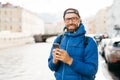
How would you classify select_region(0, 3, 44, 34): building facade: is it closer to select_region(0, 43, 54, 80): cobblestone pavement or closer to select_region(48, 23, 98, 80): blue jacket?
select_region(0, 43, 54, 80): cobblestone pavement

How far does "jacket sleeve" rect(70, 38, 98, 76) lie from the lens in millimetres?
3836

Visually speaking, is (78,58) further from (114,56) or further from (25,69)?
(25,69)

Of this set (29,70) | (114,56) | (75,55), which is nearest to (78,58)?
(75,55)

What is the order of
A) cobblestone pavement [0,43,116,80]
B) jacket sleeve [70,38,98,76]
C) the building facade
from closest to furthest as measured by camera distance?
jacket sleeve [70,38,98,76], cobblestone pavement [0,43,116,80], the building facade

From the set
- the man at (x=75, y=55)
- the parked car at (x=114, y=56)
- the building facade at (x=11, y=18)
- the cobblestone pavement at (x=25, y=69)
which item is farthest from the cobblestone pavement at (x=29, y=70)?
the building facade at (x=11, y=18)

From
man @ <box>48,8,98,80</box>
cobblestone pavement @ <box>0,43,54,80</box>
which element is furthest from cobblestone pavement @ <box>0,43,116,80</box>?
man @ <box>48,8,98,80</box>

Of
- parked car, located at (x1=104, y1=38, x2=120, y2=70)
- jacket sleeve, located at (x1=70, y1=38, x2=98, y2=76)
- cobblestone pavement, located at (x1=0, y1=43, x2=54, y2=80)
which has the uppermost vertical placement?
jacket sleeve, located at (x1=70, y1=38, x2=98, y2=76)

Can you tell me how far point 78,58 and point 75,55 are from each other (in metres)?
0.05

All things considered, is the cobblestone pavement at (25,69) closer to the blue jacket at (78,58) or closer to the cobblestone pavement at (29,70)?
the cobblestone pavement at (29,70)

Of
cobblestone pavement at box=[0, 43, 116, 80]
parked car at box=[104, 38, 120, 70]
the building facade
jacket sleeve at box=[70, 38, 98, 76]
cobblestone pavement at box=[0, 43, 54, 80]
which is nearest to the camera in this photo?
jacket sleeve at box=[70, 38, 98, 76]

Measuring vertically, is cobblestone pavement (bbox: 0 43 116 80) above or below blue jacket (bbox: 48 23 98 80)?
below

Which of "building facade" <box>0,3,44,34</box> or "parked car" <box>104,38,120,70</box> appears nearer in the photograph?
"parked car" <box>104,38,120,70</box>

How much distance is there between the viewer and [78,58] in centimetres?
392

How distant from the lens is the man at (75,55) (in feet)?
12.6
